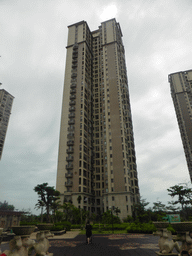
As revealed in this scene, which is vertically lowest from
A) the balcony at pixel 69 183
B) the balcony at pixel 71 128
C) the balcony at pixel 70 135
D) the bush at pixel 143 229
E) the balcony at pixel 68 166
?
the bush at pixel 143 229

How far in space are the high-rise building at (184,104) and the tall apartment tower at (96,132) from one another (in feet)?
169

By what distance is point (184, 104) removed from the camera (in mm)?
113562

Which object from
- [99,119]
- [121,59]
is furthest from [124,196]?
[121,59]

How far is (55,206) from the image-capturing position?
50.3 m

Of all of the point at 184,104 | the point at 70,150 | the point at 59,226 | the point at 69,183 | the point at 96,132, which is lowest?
the point at 59,226

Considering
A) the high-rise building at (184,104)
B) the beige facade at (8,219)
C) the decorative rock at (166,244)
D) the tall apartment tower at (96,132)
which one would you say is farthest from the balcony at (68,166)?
the high-rise building at (184,104)

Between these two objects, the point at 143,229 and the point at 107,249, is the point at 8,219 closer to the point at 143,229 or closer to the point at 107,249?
the point at 143,229

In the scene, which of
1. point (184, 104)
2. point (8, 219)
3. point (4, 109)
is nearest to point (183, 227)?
point (8, 219)

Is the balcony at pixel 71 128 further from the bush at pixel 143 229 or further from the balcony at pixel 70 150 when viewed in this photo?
the bush at pixel 143 229

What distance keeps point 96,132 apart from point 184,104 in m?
67.8

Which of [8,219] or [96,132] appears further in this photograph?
[96,132]

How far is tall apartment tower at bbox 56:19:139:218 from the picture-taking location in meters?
63.2

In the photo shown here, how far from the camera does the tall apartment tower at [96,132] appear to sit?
6316cm

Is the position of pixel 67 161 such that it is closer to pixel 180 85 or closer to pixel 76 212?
pixel 76 212
